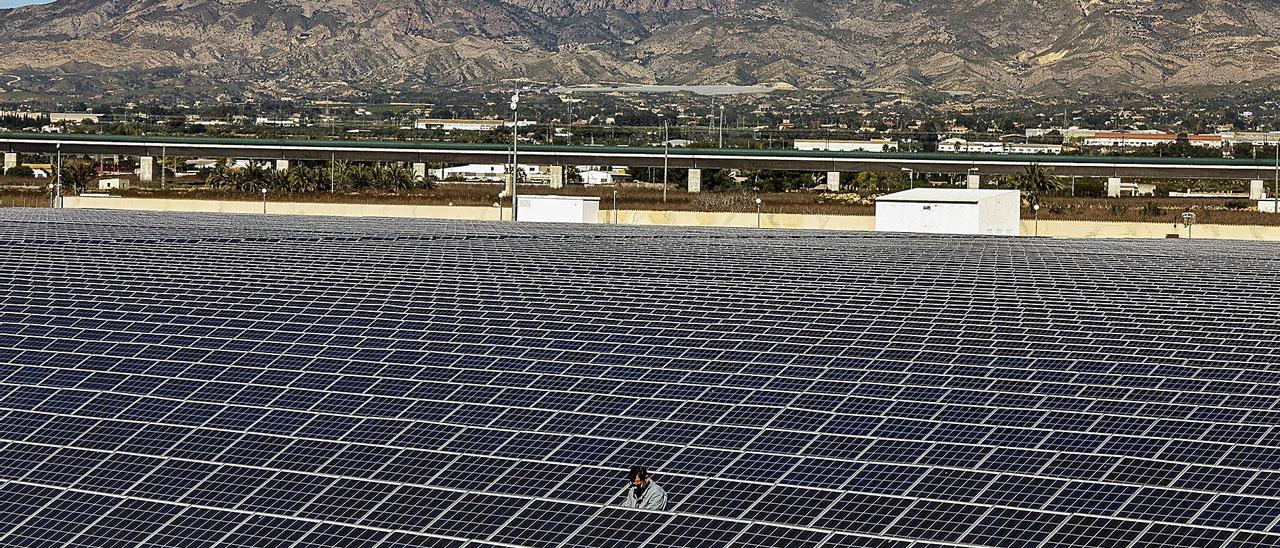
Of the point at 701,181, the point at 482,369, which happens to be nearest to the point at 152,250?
the point at 482,369

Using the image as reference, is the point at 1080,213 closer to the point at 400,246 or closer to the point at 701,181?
the point at 701,181

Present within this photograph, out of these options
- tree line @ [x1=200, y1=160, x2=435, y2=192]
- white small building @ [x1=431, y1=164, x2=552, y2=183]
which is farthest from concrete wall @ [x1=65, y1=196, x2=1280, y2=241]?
white small building @ [x1=431, y1=164, x2=552, y2=183]

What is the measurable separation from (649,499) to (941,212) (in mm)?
50771

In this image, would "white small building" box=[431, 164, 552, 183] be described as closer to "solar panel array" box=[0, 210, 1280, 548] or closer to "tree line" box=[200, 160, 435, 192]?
"tree line" box=[200, 160, 435, 192]

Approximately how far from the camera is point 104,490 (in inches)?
892

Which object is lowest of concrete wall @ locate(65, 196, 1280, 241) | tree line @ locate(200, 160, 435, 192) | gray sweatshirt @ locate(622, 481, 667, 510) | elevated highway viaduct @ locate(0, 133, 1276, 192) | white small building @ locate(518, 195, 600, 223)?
gray sweatshirt @ locate(622, 481, 667, 510)

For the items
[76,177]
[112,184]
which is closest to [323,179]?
[112,184]

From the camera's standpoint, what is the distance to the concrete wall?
96.4 metres

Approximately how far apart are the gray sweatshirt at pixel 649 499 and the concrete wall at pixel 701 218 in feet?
234

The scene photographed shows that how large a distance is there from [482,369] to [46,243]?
607 inches

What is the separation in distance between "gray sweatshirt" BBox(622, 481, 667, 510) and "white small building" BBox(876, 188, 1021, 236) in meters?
48.5

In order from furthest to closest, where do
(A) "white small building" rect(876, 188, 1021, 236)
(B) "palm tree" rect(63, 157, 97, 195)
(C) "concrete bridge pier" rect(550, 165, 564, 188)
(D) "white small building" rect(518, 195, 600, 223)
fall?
(C) "concrete bridge pier" rect(550, 165, 564, 188) < (B) "palm tree" rect(63, 157, 97, 195) < (D) "white small building" rect(518, 195, 600, 223) < (A) "white small building" rect(876, 188, 1021, 236)

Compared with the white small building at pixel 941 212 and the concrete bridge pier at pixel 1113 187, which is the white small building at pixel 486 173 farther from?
the white small building at pixel 941 212

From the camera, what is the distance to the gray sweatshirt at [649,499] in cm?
2138
